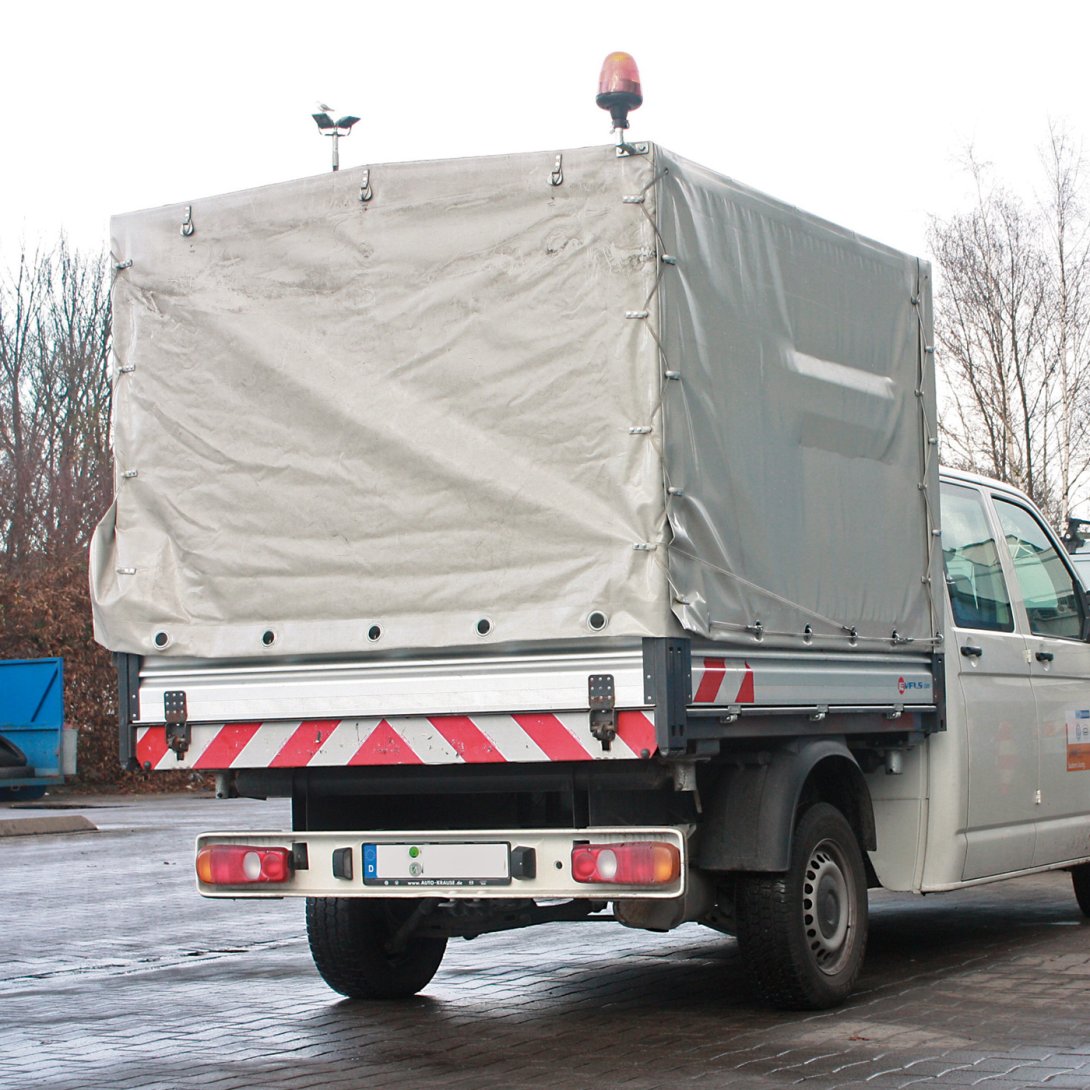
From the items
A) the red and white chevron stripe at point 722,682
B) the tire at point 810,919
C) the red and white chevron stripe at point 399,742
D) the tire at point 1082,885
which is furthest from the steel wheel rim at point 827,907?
the tire at point 1082,885

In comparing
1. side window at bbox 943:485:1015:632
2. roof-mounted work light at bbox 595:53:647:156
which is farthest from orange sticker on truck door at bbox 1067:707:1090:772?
roof-mounted work light at bbox 595:53:647:156

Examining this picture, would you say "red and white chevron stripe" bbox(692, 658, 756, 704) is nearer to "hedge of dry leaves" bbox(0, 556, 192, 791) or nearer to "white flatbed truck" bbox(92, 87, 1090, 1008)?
"white flatbed truck" bbox(92, 87, 1090, 1008)

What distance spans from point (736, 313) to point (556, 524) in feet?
3.62

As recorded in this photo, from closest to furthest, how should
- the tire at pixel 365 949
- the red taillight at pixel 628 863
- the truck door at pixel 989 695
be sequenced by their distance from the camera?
the red taillight at pixel 628 863, the tire at pixel 365 949, the truck door at pixel 989 695

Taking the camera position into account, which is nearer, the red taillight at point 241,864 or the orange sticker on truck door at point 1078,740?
the red taillight at point 241,864

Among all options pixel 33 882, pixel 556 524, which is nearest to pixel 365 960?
pixel 556 524

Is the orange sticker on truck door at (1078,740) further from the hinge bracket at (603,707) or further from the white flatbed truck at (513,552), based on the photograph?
the hinge bracket at (603,707)

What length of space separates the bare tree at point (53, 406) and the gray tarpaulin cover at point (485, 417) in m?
28.1

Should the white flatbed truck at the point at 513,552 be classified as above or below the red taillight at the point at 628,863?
above

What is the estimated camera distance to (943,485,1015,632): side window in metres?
8.63

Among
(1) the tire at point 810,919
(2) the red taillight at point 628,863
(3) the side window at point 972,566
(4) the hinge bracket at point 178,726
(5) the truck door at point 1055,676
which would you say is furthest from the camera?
(5) the truck door at point 1055,676

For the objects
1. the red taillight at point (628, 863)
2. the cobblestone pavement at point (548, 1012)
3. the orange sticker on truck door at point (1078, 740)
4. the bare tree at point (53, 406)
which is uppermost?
the bare tree at point (53, 406)

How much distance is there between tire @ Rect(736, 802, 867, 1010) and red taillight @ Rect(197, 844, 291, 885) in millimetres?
1708

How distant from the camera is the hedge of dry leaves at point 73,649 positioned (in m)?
26.3
